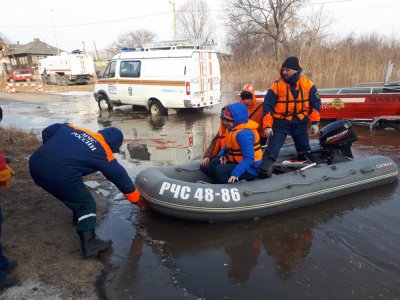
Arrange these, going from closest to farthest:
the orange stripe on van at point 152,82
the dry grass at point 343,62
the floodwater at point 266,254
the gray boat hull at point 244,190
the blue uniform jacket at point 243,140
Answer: the floodwater at point 266,254 < the gray boat hull at point 244,190 < the blue uniform jacket at point 243,140 < the orange stripe on van at point 152,82 < the dry grass at point 343,62

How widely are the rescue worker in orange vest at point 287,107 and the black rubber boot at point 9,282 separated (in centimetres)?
325

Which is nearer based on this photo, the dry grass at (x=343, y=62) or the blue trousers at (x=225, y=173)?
the blue trousers at (x=225, y=173)

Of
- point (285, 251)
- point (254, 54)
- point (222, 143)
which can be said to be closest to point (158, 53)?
point (222, 143)

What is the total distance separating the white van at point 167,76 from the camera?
452 inches

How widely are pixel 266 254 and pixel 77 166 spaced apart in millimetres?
2168

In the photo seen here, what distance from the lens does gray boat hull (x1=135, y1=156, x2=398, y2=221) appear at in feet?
13.5

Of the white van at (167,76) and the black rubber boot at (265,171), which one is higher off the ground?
the white van at (167,76)

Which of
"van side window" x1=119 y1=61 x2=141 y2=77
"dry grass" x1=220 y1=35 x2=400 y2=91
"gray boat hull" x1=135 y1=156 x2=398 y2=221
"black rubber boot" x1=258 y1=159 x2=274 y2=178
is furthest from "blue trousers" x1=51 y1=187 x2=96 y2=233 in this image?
"dry grass" x1=220 y1=35 x2=400 y2=91

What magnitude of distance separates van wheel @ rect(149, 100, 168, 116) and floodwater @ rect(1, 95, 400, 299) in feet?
25.6

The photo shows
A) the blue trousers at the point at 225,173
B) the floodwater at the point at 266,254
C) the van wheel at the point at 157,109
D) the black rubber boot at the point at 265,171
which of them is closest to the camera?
the floodwater at the point at 266,254

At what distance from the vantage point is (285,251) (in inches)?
149

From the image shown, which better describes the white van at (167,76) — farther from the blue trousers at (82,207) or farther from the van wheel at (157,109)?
the blue trousers at (82,207)

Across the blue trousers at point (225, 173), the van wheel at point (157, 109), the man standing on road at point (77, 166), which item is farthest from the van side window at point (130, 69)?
the man standing on road at point (77, 166)

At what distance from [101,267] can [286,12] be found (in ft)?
107
